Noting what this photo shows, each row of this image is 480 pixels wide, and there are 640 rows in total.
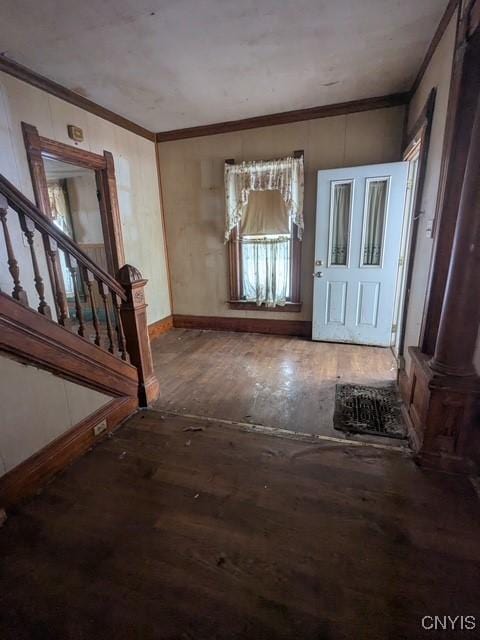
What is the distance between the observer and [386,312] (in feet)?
12.0

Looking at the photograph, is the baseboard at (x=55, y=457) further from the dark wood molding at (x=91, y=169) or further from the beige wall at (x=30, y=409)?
the dark wood molding at (x=91, y=169)

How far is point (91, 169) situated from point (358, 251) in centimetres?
320

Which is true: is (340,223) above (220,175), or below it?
below

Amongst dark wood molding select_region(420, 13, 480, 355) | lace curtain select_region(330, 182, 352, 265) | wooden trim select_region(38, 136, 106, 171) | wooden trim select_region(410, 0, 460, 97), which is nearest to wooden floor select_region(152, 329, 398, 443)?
dark wood molding select_region(420, 13, 480, 355)

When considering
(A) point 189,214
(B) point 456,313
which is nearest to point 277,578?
(B) point 456,313

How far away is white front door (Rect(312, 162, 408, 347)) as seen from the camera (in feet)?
11.2

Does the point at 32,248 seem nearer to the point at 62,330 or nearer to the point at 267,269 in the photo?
the point at 62,330

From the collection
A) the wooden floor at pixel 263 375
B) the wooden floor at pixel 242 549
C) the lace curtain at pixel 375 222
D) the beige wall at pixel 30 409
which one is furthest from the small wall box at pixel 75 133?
the lace curtain at pixel 375 222

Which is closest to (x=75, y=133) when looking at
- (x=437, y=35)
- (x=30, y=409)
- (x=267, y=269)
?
(x=267, y=269)

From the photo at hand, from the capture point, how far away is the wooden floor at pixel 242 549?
111cm

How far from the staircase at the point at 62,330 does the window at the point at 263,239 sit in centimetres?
215

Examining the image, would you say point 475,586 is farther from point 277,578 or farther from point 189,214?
point 189,214

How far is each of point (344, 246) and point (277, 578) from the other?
11.1 ft

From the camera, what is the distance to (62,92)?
114 inches
